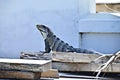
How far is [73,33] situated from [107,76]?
44.4 inches

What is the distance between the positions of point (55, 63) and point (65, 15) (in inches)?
43.2

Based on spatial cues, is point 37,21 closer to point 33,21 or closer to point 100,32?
point 33,21

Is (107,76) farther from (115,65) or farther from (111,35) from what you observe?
(111,35)

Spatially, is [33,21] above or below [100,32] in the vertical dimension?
above

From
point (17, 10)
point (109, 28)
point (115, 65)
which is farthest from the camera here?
point (17, 10)

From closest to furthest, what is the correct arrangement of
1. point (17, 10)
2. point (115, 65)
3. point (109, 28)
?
point (115, 65)
point (109, 28)
point (17, 10)

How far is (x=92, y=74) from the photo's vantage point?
1783mm

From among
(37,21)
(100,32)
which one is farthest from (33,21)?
(100,32)

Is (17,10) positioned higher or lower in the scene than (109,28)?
higher

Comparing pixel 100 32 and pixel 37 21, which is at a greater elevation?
pixel 37 21

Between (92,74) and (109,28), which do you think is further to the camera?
(109,28)

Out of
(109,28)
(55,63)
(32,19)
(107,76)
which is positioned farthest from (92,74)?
(32,19)

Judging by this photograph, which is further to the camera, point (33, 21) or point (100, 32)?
point (33, 21)

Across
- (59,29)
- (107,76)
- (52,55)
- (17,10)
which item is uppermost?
(17,10)
